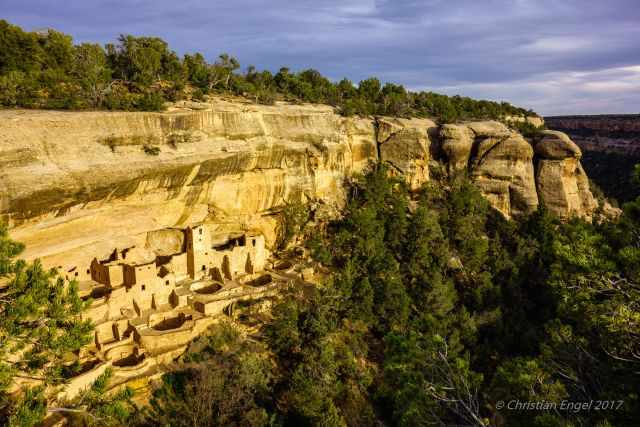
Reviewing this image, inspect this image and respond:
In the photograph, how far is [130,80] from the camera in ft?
85.0

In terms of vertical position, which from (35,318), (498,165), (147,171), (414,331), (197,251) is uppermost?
(147,171)

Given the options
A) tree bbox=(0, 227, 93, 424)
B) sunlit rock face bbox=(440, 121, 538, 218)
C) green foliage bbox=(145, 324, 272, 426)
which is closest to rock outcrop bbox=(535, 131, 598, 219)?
sunlit rock face bbox=(440, 121, 538, 218)

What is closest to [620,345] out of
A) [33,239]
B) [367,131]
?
[33,239]

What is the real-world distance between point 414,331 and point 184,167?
514 inches

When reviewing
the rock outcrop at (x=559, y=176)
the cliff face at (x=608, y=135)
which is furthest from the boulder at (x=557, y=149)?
the cliff face at (x=608, y=135)

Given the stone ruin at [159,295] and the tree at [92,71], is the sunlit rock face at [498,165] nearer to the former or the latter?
the stone ruin at [159,295]

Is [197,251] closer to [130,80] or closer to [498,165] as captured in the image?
[130,80]

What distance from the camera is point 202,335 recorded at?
56.5ft

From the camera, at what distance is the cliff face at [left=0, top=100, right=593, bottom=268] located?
1481 centimetres

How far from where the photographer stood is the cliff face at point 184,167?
14812 mm

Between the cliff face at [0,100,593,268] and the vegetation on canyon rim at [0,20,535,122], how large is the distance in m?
2.33

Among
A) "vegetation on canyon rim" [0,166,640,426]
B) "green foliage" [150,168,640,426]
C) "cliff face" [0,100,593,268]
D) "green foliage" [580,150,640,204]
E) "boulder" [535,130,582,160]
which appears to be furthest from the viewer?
"green foliage" [580,150,640,204]

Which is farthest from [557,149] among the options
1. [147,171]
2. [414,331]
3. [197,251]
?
[147,171]

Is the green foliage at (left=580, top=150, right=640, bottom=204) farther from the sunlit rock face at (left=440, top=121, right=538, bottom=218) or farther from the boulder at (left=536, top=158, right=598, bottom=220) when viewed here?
the sunlit rock face at (left=440, top=121, right=538, bottom=218)
